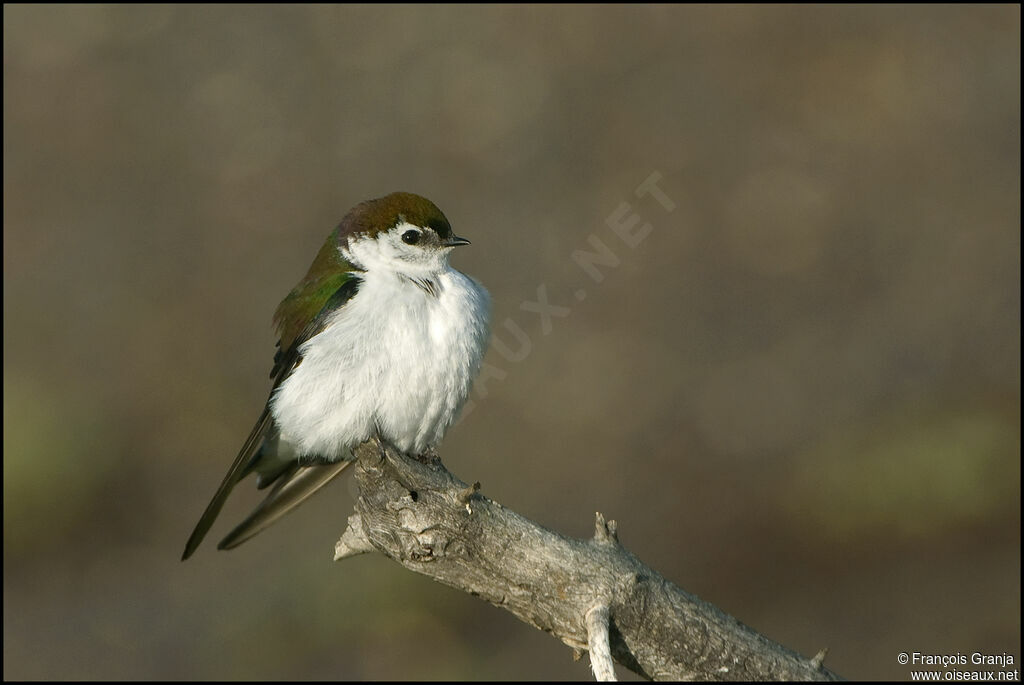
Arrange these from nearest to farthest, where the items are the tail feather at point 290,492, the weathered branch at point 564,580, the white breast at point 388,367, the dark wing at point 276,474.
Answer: the weathered branch at point 564,580
the white breast at point 388,367
the dark wing at point 276,474
the tail feather at point 290,492

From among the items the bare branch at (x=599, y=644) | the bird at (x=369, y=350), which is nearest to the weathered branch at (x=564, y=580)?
the bare branch at (x=599, y=644)

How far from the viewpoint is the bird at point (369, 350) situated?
6305 mm

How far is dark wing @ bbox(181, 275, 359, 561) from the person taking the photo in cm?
657

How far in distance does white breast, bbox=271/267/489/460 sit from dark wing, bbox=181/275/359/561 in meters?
0.11

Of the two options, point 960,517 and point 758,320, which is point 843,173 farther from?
point 960,517

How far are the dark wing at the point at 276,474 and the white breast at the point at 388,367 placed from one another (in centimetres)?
11

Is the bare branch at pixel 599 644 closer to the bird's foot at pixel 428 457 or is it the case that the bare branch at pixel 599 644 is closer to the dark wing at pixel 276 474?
the bird's foot at pixel 428 457

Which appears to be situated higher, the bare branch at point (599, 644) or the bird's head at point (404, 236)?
the bird's head at point (404, 236)

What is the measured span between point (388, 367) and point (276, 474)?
1501 mm

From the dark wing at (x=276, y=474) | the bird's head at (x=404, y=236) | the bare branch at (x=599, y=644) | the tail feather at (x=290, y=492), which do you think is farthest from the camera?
the tail feather at (x=290, y=492)

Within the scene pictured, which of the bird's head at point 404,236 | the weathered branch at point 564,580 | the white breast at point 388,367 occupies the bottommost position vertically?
the weathered branch at point 564,580

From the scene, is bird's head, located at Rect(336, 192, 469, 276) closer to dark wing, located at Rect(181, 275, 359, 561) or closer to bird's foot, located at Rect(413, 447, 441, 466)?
dark wing, located at Rect(181, 275, 359, 561)

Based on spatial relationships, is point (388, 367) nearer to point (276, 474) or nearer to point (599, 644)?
point (276, 474)

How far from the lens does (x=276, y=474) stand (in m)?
7.33
